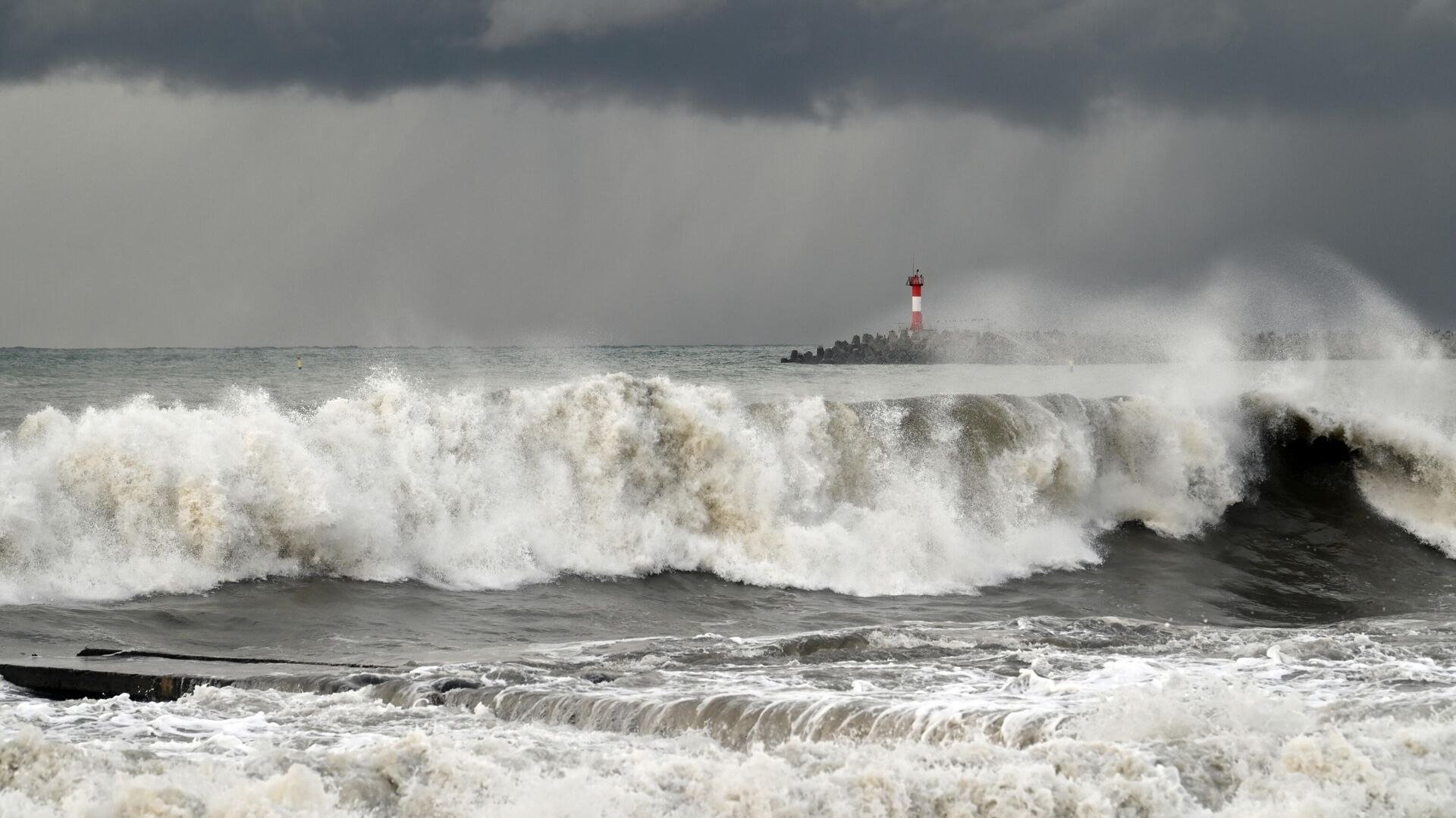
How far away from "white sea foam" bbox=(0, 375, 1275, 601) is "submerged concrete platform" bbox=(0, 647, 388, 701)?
344 cm

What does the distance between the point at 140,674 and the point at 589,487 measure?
296 inches

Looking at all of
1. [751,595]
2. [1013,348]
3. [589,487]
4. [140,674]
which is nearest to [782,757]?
[140,674]

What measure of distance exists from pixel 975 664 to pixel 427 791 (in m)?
4.45

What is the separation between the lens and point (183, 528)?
12.3 metres

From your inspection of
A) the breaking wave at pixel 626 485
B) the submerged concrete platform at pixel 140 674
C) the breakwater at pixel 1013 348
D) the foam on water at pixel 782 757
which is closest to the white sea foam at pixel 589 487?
the breaking wave at pixel 626 485

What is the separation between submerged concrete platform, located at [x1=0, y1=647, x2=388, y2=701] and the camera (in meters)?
7.39

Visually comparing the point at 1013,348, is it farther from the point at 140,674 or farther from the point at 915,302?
the point at 140,674

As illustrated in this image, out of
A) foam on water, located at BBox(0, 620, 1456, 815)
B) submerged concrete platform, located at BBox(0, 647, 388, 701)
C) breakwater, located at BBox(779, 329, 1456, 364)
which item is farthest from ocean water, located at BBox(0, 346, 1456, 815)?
breakwater, located at BBox(779, 329, 1456, 364)

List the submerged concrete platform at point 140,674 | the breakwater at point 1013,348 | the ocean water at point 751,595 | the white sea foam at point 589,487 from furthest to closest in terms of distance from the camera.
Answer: the breakwater at point 1013,348, the white sea foam at point 589,487, the submerged concrete platform at point 140,674, the ocean water at point 751,595

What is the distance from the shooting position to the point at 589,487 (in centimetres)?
1475

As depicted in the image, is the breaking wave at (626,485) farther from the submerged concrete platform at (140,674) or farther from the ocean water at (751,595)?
the submerged concrete platform at (140,674)

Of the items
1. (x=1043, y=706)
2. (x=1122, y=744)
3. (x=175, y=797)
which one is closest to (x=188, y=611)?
(x=175, y=797)

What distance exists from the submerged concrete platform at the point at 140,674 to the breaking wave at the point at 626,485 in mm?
3450

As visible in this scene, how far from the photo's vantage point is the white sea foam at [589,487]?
12.3 meters
